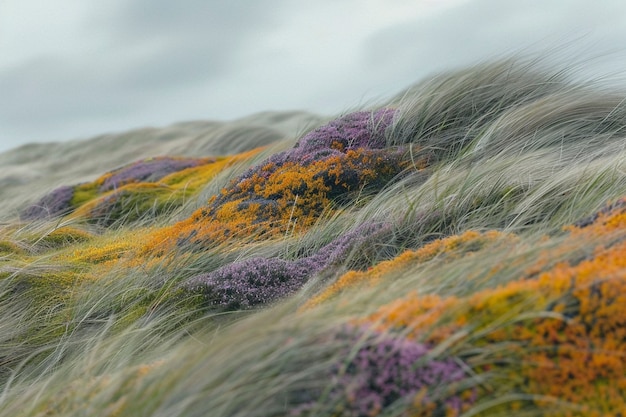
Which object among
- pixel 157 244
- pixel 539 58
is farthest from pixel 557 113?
pixel 157 244

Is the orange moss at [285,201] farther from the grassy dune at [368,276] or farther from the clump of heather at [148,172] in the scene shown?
the clump of heather at [148,172]

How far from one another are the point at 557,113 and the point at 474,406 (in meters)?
4.50

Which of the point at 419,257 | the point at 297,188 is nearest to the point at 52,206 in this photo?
the point at 297,188

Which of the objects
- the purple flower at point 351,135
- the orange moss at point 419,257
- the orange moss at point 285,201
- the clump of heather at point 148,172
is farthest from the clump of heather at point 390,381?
the clump of heather at point 148,172

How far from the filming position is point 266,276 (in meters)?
4.30

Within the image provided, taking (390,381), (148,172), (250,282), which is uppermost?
(148,172)

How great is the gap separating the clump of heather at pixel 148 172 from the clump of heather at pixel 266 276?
7.86 m

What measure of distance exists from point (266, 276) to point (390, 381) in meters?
2.18

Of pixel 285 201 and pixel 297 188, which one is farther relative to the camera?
pixel 297 188

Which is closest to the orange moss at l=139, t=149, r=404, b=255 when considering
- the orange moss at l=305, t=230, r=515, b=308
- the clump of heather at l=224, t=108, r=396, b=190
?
the clump of heather at l=224, t=108, r=396, b=190

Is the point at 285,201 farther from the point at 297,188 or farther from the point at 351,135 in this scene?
the point at 351,135

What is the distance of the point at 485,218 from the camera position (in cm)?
430

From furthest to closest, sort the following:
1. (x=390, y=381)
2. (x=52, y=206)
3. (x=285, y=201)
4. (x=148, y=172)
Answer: (x=148, y=172), (x=52, y=206), (x=285, y=201), (x=390, y=381)

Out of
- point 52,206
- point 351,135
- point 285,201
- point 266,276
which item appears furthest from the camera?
point 52,206
